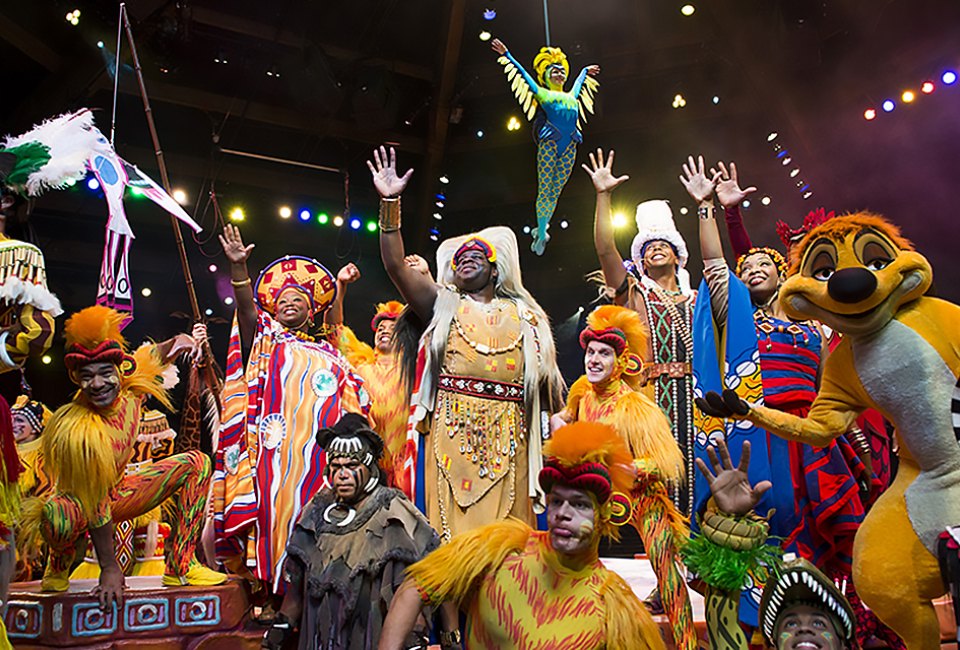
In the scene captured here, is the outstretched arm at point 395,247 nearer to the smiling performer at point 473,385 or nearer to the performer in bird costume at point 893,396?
the smiling performer at point 473,385

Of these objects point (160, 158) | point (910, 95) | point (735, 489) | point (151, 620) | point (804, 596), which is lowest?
point (151, 620)

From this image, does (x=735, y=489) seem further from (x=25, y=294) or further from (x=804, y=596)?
(x=25, y=294)

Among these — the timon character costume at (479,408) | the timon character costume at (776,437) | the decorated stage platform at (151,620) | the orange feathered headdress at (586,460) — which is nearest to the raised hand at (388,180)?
the timon character costume at (479,408)

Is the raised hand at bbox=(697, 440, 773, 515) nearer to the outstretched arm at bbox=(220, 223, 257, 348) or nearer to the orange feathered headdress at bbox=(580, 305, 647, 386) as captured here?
the orange feathered headdress at bbox=(580, 305, 647, 386)

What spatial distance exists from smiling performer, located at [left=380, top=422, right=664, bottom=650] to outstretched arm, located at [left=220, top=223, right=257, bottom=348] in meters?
2.14

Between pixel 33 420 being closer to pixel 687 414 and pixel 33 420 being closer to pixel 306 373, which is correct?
pixel 306 373

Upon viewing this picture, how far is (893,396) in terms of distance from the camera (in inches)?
93.1

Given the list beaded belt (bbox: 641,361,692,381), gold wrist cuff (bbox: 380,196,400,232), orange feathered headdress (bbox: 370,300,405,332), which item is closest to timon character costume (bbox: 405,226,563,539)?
gold wrist cuff (bbox: 380,196,400,232)

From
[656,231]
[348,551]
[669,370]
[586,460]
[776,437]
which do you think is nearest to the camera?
[586,460]

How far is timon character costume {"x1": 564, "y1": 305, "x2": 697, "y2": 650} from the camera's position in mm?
2756

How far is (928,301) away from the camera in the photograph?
96.1 inches

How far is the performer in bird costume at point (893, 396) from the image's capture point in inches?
90.0

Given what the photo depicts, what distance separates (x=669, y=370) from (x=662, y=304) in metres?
0.31

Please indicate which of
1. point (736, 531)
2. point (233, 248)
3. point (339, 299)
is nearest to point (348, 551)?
point (736, 531)
